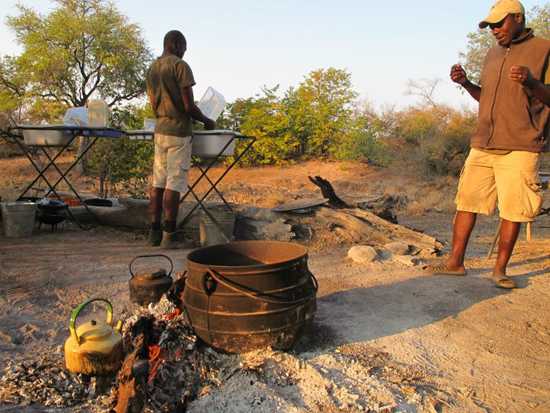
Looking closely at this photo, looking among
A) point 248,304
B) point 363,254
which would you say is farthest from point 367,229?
point 248,304

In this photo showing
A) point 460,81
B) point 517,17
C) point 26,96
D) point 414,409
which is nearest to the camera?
point 414,409

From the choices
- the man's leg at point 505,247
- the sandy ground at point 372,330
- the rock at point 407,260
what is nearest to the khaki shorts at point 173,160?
the sandy ground at point 372,330

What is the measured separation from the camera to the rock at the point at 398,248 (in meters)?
5.00

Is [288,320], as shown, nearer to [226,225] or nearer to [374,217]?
[226,225]

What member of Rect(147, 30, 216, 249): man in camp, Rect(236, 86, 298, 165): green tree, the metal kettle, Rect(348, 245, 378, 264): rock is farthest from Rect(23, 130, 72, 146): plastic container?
Rect(236, 86, 298, 165): green tree

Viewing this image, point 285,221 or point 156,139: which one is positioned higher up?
point 156,139

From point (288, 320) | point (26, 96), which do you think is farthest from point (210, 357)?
point (26, 96)

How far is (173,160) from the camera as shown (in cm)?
512

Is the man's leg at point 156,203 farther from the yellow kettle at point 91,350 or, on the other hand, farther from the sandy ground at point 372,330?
the yellow kettle at point 91,350

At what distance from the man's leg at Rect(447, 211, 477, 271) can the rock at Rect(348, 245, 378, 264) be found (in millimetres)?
827

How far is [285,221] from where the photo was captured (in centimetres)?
573

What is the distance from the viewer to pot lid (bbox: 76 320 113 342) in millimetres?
2330

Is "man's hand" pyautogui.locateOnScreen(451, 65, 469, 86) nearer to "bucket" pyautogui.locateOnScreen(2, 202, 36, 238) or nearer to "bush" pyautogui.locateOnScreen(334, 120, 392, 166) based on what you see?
"bucket" pyautogui.locateOnScreen(2, 202, 36, 238)

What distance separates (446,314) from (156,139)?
3413 mm
